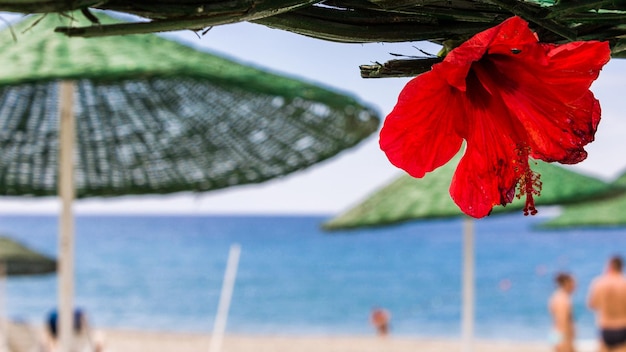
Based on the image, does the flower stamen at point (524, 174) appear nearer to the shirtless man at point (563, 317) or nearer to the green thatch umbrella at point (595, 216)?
the shirtless man at point (563, 317)

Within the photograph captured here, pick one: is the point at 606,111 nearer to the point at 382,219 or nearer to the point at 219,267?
the point at 382,219

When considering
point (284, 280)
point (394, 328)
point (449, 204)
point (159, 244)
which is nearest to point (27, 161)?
point (449, 204)

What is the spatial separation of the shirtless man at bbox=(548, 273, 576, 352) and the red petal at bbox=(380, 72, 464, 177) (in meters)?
6.57

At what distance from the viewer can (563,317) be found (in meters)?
6.62

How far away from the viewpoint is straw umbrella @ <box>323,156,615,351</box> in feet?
15.1

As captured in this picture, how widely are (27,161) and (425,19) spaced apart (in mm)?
3148

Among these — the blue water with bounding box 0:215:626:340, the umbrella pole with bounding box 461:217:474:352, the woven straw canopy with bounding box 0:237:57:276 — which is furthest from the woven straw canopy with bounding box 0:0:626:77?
the blue water with bounding box 0:215:626:340

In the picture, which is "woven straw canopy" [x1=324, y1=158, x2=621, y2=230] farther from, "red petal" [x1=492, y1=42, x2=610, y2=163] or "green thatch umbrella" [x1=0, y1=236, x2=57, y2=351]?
"red petal" [x1=492, y1=42, x2=610, y2=163]

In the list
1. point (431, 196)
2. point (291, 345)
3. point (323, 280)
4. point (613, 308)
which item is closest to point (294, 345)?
point (291, 345)

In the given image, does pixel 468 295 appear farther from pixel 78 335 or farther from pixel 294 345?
pixel 294 345

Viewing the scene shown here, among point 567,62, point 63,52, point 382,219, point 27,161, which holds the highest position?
point 63,52

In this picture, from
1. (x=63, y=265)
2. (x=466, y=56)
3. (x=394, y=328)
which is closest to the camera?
(x=466, y=56)

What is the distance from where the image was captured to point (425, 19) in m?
0.38

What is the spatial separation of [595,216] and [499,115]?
809 centimetres
